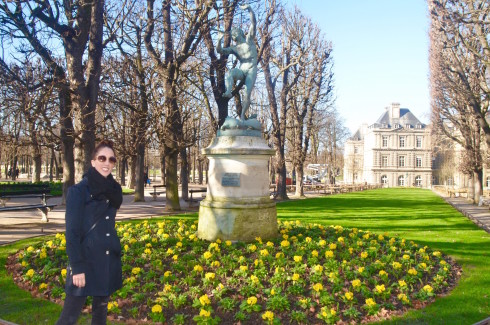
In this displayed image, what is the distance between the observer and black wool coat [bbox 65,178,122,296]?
3.59m

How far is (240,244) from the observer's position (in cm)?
780

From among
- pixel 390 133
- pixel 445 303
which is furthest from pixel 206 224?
pixel 390 133

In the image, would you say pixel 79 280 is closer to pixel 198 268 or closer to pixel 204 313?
pixel 204 313

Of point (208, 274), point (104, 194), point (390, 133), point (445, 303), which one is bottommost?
point (445, 303)

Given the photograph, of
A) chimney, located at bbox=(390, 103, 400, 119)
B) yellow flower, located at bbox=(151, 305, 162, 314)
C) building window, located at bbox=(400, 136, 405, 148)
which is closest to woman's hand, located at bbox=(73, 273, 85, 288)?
yellow flower, located at bbox=(151, 305, 162, 314)

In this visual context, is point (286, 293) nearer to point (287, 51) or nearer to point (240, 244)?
point (240, 244)

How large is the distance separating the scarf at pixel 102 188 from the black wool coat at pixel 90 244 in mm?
43

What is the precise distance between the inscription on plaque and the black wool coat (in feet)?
14.5

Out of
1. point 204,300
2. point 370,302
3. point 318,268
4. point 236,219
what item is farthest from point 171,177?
point 370,302

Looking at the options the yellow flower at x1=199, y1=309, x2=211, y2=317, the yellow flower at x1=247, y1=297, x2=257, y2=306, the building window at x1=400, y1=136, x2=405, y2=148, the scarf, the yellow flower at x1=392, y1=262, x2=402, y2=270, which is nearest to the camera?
the scarf

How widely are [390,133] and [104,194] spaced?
81.2m

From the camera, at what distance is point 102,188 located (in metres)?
3.81

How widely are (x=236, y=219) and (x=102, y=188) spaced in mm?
4521

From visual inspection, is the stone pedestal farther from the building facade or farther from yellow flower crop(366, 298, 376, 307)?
the building facade
